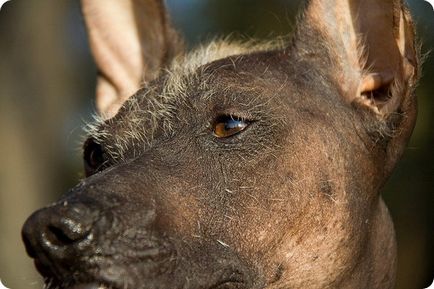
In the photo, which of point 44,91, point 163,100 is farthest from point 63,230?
point 44,91

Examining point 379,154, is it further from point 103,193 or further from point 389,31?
point 103,193

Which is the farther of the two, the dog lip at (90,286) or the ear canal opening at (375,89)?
the ear canal opening at (375,89)

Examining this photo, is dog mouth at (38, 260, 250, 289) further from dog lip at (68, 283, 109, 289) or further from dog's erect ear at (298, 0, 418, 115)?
dog's erect ear at (298, 0, 418, 115)

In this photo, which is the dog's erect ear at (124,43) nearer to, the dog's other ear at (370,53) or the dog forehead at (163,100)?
the dog forehead at (163,100)

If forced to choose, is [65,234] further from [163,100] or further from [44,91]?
[44,91]

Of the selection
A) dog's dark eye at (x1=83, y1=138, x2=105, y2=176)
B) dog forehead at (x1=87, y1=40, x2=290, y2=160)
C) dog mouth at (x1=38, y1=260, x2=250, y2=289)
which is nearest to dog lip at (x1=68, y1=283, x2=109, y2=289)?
dog mouth at (x1=38, y1=260, x2=250, y2=289)

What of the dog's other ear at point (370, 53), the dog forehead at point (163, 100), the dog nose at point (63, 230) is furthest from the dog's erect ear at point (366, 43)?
the dog nose at point (63, 230)

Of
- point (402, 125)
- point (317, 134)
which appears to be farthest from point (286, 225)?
point (402, 125)
